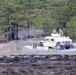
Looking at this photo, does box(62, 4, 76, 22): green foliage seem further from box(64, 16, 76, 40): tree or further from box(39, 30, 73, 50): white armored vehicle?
box(39, 30, 73, 50): white armored vehicle

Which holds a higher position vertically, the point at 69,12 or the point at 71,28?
the point at 69,12

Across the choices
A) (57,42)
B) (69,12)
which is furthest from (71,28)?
(57,42)

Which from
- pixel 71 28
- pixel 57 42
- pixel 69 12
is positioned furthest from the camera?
pixel 69 12

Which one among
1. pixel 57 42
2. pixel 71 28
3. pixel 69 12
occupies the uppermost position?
pixel 69 12

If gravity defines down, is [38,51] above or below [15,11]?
below

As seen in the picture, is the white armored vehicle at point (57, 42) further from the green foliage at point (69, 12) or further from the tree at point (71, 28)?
the green foliage at point (69, 12)

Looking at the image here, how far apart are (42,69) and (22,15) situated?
52.2ft

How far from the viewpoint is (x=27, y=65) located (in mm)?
17078

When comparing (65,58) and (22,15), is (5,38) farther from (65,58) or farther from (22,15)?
(65,58)

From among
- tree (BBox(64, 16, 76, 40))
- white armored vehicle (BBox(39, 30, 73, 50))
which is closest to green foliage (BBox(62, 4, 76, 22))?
tree (BBox(64, 16, 76, 40))

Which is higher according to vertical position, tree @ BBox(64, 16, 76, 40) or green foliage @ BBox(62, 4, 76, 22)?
green foliage @ BBox(62, 4, 76, 22)

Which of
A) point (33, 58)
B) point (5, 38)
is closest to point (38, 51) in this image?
point (33, 58)

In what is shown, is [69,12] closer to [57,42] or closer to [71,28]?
[71,28]

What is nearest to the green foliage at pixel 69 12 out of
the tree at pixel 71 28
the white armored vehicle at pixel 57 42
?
the tree at pixel 71 28
